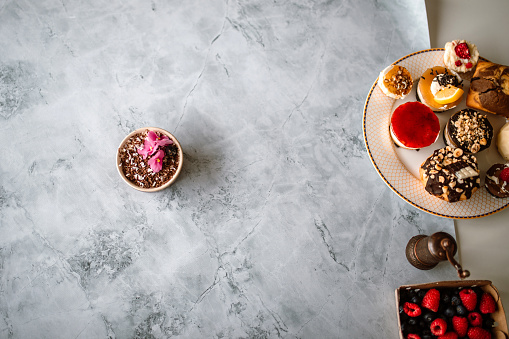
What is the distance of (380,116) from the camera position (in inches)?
70.2

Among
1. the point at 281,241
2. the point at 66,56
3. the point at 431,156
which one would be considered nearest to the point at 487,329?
the point at 431,156

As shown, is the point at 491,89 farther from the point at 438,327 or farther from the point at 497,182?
the point at 438,327

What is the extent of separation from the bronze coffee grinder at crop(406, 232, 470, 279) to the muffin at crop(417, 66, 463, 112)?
642 mm

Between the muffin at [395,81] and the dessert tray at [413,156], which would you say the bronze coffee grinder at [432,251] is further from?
the muffin at [395,81]

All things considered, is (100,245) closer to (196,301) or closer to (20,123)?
(196,301)

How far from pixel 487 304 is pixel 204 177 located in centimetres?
147

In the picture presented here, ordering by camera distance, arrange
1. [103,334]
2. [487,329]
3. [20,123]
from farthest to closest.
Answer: [20,123] < [103,334] < [487,329]

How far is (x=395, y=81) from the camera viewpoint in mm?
1723

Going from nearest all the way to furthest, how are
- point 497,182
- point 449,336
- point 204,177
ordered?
1. point 449,336
2. point 497,182
3. point 204,177

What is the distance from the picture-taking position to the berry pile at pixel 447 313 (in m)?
1.58

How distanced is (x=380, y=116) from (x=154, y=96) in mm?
1214

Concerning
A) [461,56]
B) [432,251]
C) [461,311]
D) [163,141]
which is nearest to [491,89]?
[461,56]

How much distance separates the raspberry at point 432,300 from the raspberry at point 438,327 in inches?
2.0

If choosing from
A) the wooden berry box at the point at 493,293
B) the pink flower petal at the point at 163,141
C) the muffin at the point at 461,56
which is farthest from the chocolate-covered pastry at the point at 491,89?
the pink flower petal at the point at 163,141
